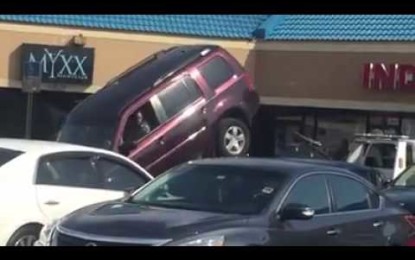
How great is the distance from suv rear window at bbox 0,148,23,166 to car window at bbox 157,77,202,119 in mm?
6270

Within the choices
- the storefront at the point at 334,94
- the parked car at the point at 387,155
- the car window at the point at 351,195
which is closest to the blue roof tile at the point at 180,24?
the storefront at the point at 334,94

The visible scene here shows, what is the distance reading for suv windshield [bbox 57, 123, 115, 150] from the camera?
15.4 meters

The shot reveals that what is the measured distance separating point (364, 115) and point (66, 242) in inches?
764

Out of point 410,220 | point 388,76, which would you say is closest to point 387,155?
point 388,76

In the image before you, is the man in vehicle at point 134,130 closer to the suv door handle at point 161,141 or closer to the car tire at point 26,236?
the suv door handle at point 161,141

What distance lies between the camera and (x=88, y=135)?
15695 millimetres

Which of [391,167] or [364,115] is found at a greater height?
[364,115]

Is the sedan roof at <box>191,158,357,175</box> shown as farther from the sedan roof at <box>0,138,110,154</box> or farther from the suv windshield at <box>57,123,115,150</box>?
the suv windshield at <box>57,123,115,150</box>

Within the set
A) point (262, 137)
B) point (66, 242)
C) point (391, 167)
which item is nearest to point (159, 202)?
point (66, 242)

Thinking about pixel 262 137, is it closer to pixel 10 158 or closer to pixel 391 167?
pixel 391 167

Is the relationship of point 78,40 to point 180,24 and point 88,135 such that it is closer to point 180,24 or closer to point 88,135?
point 180,24

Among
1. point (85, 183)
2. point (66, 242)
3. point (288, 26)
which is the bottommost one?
point (66, 242)

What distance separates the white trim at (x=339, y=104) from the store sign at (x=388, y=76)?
47cm

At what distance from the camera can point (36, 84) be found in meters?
24.0
